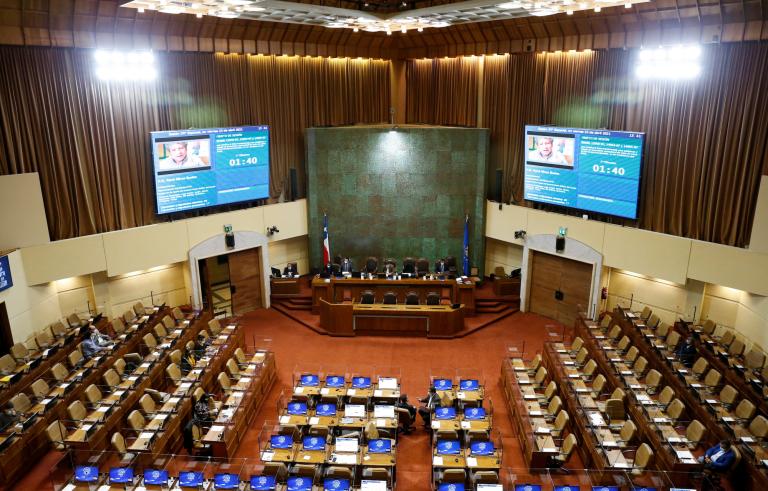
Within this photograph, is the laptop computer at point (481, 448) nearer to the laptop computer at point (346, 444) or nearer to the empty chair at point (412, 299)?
the laptop computer at point (346, 444)

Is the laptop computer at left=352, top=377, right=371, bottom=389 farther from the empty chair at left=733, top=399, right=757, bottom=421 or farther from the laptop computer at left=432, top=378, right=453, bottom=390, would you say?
the empty chair at left=733, top=399, right=757, bottom=421

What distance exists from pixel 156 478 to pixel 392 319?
9.03 m

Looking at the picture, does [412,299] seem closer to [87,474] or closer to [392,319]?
[392,319]

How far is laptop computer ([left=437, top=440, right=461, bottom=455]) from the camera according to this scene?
10453 millimetres

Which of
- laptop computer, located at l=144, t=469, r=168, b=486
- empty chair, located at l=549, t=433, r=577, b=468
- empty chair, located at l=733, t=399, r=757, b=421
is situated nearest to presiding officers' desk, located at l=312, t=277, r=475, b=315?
empty chair, located at l=549, t=433, r=577, b=468

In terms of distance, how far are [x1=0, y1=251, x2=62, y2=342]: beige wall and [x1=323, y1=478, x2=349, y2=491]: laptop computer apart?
917cm

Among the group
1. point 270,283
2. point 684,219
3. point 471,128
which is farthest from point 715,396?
point 270,283

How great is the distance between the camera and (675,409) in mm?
11211

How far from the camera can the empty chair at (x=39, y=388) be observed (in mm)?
11805

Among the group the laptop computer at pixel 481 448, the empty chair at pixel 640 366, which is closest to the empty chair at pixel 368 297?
the empty chair at pixel 640 366

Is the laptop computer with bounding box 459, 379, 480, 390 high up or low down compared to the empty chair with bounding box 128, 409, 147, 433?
down

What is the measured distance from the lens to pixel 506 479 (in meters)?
9.66

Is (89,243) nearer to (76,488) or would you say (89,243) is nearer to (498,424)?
(76,488)

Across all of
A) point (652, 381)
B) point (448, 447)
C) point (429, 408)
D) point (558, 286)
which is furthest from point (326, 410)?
point (558, 286)
